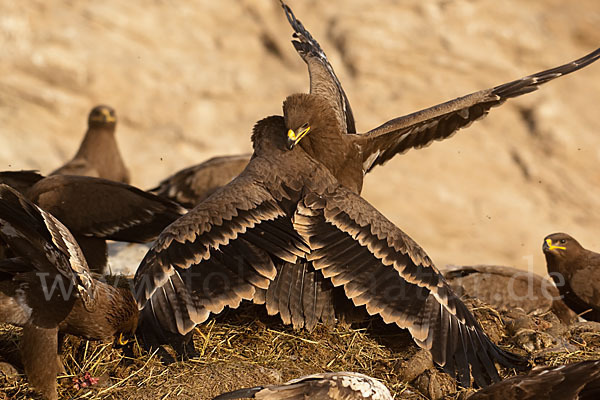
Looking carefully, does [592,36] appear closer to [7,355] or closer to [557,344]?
[557,344]

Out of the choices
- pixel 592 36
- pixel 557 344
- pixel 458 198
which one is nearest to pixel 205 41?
pixel 458 198

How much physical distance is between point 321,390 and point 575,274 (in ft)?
12.6

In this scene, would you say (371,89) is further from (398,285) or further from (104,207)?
(398,285)

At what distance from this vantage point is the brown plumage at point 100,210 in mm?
7469

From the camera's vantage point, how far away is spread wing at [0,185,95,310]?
4551mm

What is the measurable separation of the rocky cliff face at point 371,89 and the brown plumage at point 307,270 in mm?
9220

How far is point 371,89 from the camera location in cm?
1609

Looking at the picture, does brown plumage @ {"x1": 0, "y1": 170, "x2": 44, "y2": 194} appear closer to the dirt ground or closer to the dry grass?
the dry grass

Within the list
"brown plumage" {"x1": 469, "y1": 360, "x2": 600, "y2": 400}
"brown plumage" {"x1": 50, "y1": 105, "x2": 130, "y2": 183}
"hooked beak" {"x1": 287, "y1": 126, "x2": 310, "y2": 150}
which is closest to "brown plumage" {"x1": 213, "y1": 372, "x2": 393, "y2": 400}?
"brown plumage" {"x1": 469, "y1": 360, "x2": 600, "y2": 400}

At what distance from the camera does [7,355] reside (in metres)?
5.23

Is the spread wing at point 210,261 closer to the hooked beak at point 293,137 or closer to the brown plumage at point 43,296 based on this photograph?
the brown plumage at point 43,296

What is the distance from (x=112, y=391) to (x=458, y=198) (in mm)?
11131

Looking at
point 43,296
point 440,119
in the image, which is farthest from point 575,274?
point 43,296

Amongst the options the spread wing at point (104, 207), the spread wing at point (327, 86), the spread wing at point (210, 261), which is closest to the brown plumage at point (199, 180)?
the spread wing at point (104, 207)
